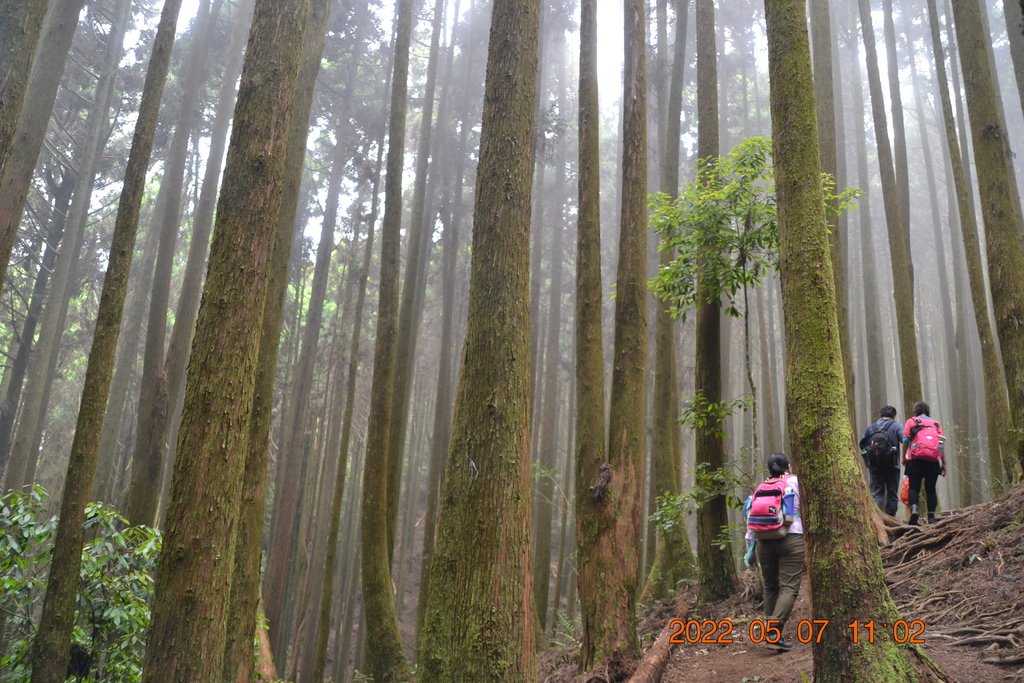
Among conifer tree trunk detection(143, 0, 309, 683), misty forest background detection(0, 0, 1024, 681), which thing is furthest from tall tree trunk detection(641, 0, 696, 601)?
conifer tree trunk detection(143, 0, 309, 683)

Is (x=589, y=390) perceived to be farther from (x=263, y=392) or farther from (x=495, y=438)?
(x=263, y=392)

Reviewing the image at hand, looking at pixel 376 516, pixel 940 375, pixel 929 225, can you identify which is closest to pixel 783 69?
pixel 376 516

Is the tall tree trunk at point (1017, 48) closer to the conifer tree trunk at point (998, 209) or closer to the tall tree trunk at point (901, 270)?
the conifer tree trunk at point (998, 209)

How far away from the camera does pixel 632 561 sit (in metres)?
5.94

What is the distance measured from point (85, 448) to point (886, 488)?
911 centimetres

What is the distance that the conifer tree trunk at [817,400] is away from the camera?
126 inches

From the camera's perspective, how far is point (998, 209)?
6.23 metres

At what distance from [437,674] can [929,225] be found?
42.0 meters

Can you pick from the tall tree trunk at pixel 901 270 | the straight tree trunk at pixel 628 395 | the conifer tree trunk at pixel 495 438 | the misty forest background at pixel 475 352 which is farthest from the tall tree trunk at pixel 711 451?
the tall tree trunk at pixel 901 270

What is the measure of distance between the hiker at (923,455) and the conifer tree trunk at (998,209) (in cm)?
168

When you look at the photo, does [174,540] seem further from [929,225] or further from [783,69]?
[929,225]

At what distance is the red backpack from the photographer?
7824 millimetres

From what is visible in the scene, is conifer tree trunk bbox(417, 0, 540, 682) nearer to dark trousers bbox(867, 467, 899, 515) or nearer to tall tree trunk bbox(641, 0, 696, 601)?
tall tree trunk bbox(641, 0, 696, 601)
